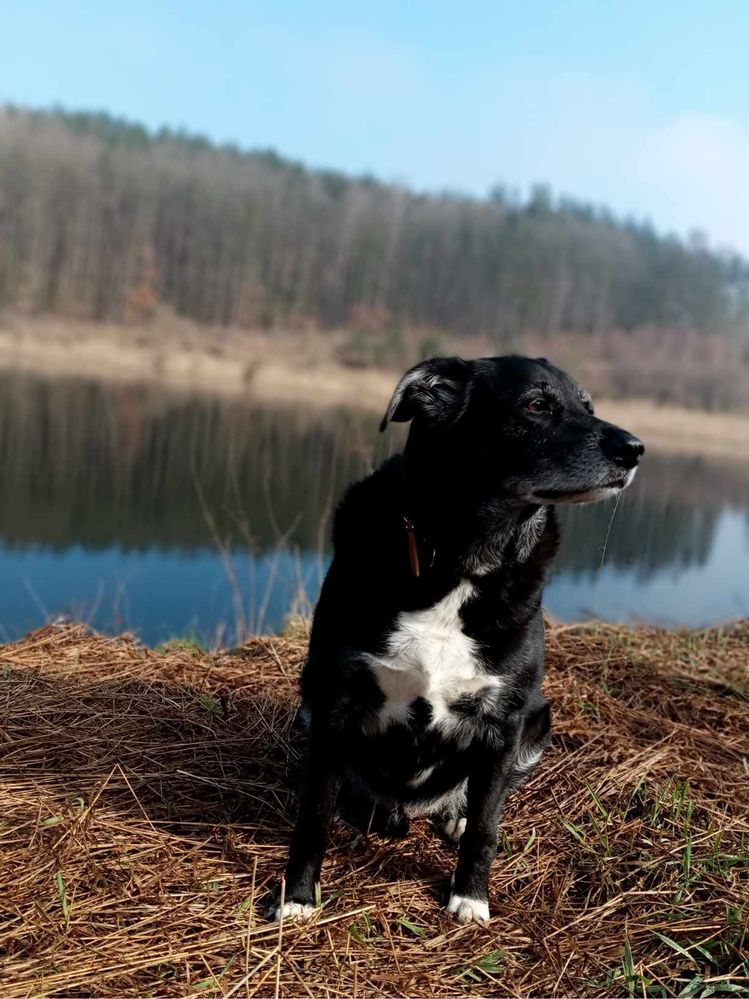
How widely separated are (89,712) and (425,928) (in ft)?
5.34

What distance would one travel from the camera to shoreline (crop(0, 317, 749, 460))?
31.1 metres

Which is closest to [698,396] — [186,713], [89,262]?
[186,713]

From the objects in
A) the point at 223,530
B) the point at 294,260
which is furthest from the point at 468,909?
the point at 294,260

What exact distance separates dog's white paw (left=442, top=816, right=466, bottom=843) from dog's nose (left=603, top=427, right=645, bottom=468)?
1353 millimetres

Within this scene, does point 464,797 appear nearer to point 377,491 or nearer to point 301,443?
point 377,491

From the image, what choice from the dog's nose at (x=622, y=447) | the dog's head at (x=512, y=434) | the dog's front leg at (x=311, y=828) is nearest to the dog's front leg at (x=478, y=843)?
the dog's front leg at (x=311, y=828)

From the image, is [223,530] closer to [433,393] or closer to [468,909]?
[433,393]

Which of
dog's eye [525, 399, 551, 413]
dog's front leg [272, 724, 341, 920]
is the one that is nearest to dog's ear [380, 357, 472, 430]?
dog's eye [525, 399, 551, 413]

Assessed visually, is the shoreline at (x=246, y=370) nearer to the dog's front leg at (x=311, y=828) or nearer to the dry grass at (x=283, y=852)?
the dry grass at (x=283, y=852)

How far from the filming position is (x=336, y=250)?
6550 centimetres

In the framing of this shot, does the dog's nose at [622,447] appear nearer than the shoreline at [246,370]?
Yes

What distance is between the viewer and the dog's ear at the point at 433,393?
263 centimetres

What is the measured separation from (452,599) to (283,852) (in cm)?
Result: 98

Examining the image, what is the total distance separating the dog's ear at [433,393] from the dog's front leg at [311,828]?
1.03 metres
